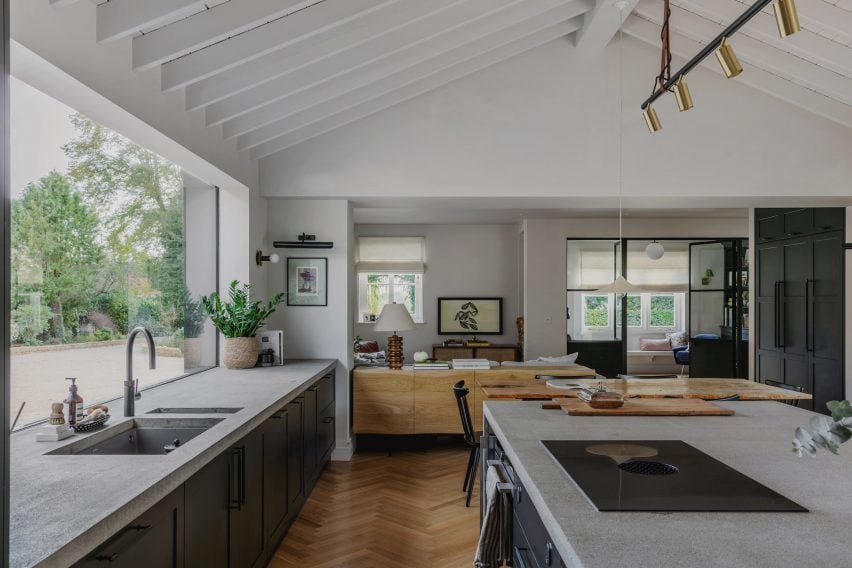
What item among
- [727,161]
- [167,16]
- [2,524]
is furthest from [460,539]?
[727,161]

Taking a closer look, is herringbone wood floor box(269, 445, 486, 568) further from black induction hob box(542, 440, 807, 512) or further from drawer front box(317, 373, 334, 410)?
black induction hob box(542, 440, 807, 512)

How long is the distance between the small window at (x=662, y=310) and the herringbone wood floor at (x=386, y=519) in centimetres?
587

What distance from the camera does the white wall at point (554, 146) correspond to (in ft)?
15.8

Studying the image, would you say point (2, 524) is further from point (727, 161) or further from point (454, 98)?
point (727, 161)

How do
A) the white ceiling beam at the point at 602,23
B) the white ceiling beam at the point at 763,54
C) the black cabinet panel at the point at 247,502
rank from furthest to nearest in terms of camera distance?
the white ceiling beam at the point at 763,54, the white ceiling beam at the point at 602,23, the black cabinet panel at the point at 247,502

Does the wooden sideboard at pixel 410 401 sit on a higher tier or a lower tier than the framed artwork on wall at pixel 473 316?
lower

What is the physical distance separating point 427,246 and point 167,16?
7.64 metres

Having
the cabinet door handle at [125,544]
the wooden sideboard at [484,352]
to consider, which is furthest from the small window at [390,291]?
the cabinet door handle at [125,544]

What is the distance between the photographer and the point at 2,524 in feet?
3.36

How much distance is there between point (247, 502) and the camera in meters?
2.55

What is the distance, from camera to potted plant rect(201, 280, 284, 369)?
4172 mm

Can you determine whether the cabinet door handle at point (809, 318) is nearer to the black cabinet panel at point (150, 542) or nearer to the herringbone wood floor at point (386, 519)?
the herringbone wood floor at point (386, 519)

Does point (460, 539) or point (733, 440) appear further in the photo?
point (460, 539)

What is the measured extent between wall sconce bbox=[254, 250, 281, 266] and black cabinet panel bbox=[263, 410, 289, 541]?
68.9 inches
